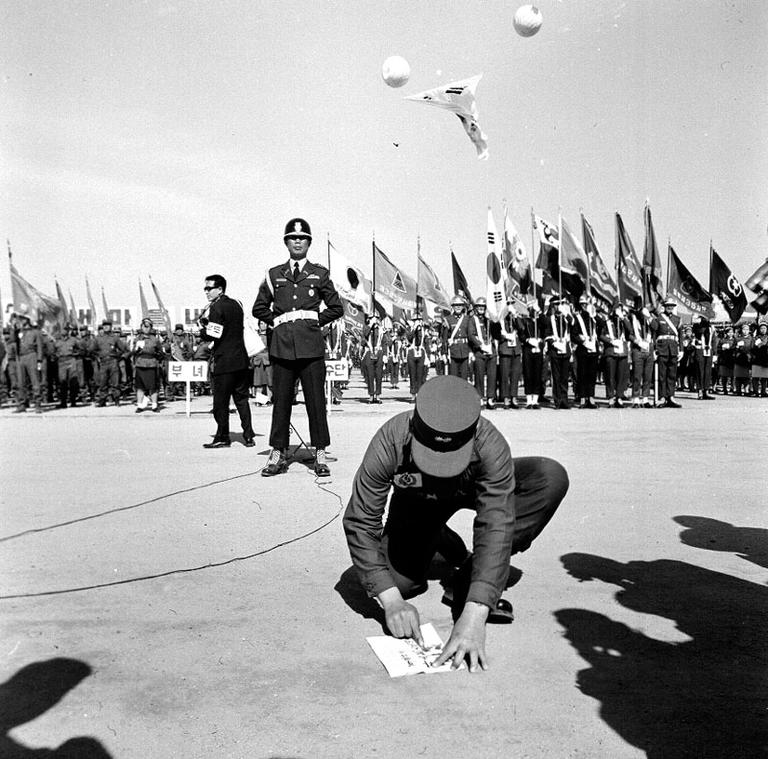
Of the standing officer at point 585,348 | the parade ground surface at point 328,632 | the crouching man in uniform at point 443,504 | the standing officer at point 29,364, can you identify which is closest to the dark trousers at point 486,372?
the standing officer at point 585,348

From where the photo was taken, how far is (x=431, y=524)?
12.3 ft

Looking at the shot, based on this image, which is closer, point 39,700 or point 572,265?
point 39,700

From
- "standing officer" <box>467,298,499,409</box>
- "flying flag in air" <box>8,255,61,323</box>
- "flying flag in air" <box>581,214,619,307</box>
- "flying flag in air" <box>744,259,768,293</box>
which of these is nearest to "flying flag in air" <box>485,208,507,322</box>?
"standing officer" <box>467,298,499,409</box>

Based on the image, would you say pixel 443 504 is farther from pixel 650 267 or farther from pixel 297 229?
pixel 650 267

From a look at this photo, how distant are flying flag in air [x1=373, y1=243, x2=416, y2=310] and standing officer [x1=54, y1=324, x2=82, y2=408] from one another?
26.1 ft

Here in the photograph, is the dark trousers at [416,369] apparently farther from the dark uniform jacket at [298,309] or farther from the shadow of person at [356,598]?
the shadow of person at [356,598]

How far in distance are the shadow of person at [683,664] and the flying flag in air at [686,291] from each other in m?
18.0

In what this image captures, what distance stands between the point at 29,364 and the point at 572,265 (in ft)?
42.3

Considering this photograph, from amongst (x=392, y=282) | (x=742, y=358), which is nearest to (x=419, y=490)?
(x=392, y=282)

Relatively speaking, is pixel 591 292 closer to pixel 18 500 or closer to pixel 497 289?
pixel 497 289

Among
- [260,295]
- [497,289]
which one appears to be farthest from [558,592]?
[497,289]

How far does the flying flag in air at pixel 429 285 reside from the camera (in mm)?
22656

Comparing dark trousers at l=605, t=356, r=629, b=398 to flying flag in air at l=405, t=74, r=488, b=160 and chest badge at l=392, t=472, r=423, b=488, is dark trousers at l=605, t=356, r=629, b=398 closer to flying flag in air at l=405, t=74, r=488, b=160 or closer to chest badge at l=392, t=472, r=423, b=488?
flying flag in air at l=405, t=74, r=488, b=160

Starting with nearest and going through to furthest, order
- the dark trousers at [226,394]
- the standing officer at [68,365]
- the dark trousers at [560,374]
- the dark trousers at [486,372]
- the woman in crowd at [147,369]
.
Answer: the dark trousers at [226,394] < the woman in crowd at [147,369] < the dark trousers at [560,374] < the dark trousers at [486,372] < the standing officer at [68,365]
